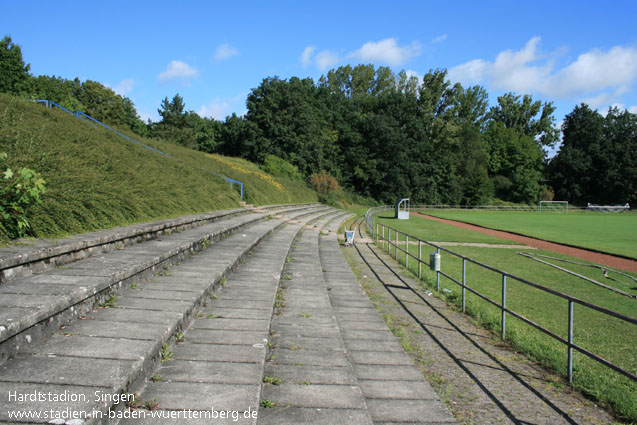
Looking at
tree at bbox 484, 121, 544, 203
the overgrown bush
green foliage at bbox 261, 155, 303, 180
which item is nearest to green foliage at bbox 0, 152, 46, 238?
green foliage at bbox 261, 155, 303, 180

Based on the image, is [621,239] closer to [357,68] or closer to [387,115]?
[387,115]

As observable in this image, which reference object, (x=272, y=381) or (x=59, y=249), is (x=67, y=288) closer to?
(x=59, y=249)

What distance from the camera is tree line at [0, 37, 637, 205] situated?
53594mm

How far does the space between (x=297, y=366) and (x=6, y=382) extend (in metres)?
2.38

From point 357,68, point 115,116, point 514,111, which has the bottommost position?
point 115,116

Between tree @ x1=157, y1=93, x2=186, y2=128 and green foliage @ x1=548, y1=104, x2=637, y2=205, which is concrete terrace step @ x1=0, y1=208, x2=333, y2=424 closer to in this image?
tree @ x1=157, y1=93, x2=186, y2=128

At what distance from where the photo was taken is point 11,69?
42.0 meters

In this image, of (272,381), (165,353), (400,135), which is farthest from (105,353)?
(400,135)

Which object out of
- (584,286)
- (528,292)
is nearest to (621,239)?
(584,286)

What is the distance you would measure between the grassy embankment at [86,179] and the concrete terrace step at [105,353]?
1.77 meters

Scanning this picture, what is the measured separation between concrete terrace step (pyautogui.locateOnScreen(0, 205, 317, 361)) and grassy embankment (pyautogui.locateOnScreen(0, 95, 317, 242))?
0.63m

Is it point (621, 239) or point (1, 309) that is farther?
point (621, 239)

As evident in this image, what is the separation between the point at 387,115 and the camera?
73.4 m

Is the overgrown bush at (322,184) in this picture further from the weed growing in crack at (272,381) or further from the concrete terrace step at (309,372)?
the weed growing in crack at (272,381)
